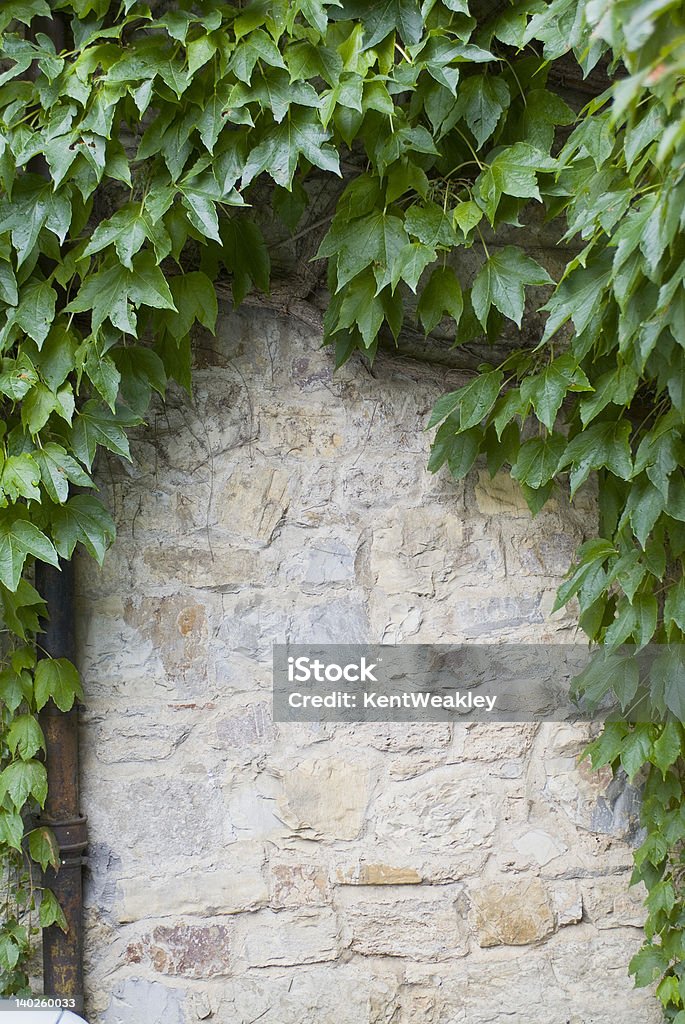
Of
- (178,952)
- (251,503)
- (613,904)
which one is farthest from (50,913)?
(613,904)

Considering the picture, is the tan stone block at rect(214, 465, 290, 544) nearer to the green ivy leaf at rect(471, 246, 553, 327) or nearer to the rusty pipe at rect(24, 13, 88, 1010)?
the rusty pipe at rect(24, 13, 88, 1010)

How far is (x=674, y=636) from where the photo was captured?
1577 mm

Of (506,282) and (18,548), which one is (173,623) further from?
(506,282)

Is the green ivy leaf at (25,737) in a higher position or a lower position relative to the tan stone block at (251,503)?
lower

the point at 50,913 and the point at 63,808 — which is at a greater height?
the point at 63,808

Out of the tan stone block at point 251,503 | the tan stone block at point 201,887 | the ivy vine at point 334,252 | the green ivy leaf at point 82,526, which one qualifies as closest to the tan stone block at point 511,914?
the ivy vine at point 334,252

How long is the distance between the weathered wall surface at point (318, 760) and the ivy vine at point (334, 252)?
0.35ft

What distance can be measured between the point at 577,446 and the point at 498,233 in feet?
1.49

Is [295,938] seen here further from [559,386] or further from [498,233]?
[498,233]

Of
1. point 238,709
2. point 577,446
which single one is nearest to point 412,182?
point 577,446

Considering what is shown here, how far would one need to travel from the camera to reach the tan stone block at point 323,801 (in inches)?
66.4

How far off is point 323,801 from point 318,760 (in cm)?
7

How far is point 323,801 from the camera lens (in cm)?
169

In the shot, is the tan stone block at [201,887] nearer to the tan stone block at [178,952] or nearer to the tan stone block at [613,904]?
the tan stone block at [178,952]
